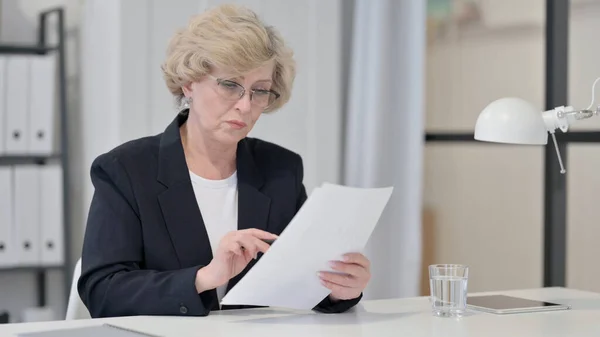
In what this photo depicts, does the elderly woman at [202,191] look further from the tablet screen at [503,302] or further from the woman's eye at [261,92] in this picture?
the tablet screen at [503,302]

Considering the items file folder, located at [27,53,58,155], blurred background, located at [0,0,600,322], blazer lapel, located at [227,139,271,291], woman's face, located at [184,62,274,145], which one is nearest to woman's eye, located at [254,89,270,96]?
woman's face, located at [184,62,274,145]

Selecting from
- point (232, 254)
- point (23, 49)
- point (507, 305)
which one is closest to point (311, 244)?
point (232, 254)

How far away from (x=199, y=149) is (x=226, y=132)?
0.44 ft

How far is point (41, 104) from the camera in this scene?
3596 millimetres

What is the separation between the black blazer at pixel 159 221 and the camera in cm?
194

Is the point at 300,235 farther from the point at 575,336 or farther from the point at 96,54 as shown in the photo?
the point at 96,54

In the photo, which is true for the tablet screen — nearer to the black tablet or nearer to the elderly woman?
the black tablet

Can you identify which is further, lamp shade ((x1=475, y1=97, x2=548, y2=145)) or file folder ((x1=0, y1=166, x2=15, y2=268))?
file folder ((x1=0, y1=166, x2=15, y2=268))

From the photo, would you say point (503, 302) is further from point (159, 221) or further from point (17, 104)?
point (17, 104)

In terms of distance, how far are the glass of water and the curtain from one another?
1.97 metres

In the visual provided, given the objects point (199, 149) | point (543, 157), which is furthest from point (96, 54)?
point (543, 157)

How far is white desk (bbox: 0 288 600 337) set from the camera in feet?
5.75

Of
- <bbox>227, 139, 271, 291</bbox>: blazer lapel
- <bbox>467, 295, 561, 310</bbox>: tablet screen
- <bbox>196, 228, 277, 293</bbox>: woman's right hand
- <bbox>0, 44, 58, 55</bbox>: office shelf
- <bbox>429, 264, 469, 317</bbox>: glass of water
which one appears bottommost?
<bbox>467, 295, 561, 310</bbox>: tablet screen

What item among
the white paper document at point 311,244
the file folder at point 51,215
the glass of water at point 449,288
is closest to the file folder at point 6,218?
the file folder at point 51,215
